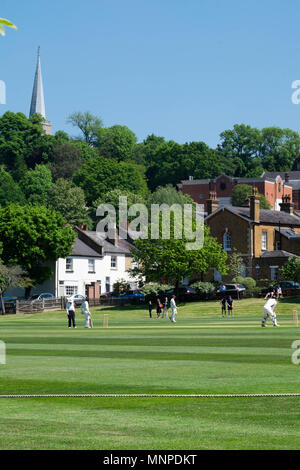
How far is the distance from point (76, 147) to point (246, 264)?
88.6 m

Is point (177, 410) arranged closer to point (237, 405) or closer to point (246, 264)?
point (237, 405)

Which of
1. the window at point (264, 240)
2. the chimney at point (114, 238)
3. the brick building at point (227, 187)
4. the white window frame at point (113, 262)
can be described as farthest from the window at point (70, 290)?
the brick building at point (227, 187)

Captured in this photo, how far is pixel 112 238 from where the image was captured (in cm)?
11306

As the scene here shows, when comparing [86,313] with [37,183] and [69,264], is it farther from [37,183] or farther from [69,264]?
[37,183]

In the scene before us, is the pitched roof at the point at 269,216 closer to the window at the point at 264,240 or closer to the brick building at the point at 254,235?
the brick building at the point at 254,235

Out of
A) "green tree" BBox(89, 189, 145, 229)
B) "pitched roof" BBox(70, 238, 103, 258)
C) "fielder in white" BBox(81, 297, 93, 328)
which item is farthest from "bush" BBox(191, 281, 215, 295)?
"green tree" BBox(89, 189, 145, 229)

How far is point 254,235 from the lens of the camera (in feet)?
331

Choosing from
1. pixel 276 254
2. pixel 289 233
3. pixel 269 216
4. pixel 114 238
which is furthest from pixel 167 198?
pixel 276 254

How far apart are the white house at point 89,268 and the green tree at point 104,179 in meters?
41.1

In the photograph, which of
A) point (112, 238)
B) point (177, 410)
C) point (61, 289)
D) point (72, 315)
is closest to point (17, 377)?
point (177, 410)

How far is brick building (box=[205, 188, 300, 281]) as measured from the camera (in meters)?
99.0

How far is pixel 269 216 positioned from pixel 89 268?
22.2m

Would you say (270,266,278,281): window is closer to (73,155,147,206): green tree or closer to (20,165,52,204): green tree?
(73,155,147,206): green tree

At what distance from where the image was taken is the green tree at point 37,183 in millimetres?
157000
